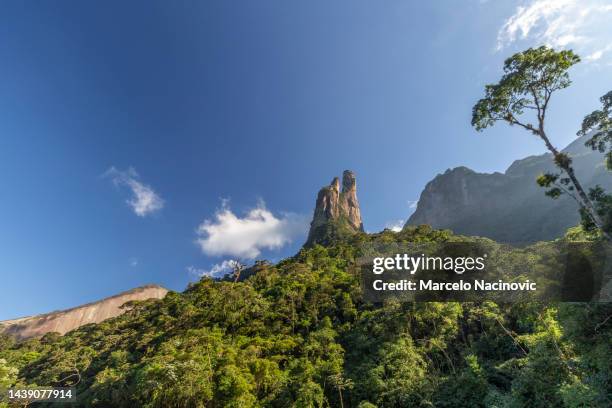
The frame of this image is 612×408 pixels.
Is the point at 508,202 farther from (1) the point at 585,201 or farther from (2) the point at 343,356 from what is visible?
(1) the point at 585,201

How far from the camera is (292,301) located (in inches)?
1380

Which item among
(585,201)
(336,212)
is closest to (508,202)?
(336,212)

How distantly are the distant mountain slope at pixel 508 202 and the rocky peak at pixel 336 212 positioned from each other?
43.0 meters

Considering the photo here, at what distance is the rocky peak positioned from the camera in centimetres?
11444

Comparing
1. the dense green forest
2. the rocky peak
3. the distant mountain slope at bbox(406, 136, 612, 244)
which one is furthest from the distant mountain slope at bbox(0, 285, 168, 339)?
the distant mountain slope at bbox(406, 136, 612, 244)

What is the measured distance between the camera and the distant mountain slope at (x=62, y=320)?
227 ft

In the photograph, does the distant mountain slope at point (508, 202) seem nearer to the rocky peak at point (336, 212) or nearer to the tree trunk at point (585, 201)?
the rocky peak at point (336, 212)

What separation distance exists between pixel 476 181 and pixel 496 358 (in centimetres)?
14233

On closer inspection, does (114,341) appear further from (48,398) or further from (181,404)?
(181,404)

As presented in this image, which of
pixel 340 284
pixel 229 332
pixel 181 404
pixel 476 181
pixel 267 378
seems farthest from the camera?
pixel 476 181

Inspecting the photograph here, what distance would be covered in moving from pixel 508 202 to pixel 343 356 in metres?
134

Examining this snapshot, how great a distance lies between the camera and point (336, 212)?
5241 inches

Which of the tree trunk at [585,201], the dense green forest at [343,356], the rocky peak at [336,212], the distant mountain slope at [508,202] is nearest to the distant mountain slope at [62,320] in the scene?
the dense green forest at [343,356]

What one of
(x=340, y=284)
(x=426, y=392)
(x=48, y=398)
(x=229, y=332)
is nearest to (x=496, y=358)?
(x=426, y=392)
